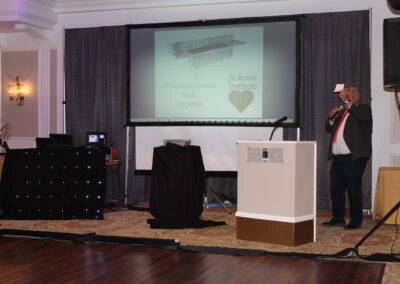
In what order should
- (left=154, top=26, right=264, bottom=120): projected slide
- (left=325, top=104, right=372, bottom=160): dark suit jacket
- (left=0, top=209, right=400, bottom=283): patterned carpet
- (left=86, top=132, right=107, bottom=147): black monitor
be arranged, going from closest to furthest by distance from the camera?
(left=0, top=209, right=400, bottom=283): patterned carpet < (left=325, top=104, right=372, bottom=160): dark suit jacket < (left=154, top=26, right=264, bottom=120): projected slide < (left=86, top=132, right=107, bottom=147): black monitor

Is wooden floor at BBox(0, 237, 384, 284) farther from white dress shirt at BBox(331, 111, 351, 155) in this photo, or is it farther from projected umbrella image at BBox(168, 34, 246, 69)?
projected umbrella image at BBox(168, 34, 246, 69)

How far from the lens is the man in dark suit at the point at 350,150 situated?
249 inches

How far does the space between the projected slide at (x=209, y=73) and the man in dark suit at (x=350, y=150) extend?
1.90 meters

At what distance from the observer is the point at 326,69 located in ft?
26.3

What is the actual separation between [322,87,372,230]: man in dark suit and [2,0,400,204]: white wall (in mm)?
1530

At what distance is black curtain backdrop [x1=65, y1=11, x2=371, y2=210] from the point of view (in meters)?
7.88

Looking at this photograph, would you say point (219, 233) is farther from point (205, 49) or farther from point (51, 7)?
point (51, 7)

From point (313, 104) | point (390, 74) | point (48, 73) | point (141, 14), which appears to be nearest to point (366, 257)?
point (390, 74)

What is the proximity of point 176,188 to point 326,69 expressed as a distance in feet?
10.4

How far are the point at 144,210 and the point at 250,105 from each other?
7.48ft

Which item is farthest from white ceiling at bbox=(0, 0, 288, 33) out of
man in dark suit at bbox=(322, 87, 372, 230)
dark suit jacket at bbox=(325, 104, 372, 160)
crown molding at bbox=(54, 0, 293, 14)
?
dark suit jacket at bbox=(325, 104, 372, 160)

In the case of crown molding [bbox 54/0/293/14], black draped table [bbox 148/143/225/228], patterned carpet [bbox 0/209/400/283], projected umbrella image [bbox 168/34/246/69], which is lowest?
patterned carpet [bbox 0/209/400/283]

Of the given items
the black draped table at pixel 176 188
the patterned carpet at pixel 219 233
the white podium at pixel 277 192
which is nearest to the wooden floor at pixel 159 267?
the patterned carpet at pixel 219 233

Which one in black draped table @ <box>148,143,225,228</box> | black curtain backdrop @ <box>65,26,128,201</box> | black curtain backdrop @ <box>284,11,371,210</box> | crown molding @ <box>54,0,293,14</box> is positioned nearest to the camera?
black draped table @ <box>148,143,225,228</box>
